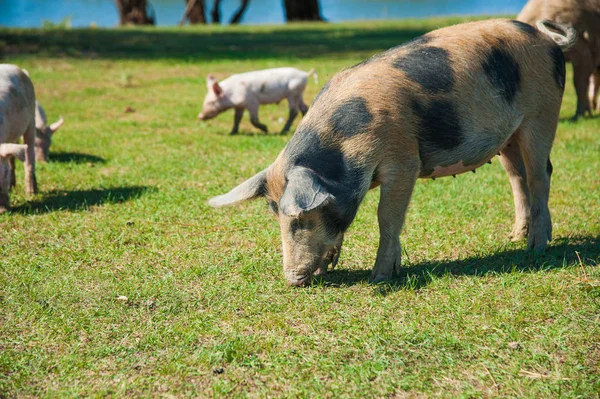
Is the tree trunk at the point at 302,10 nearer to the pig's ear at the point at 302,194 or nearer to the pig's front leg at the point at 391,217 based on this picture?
the pig's front leg at the point at 391,217

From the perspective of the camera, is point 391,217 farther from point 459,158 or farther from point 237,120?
point 237,120

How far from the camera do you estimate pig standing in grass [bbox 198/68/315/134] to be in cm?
1110

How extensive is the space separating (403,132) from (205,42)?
18.4 metres

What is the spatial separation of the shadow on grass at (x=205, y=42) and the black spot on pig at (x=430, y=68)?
13.8 m

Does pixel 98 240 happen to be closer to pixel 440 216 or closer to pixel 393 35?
pixel 440 216

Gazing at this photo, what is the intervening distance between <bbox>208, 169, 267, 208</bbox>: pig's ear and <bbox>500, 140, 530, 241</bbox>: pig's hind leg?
2300 millimetres

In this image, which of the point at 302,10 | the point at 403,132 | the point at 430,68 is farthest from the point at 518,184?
the point at 302,10

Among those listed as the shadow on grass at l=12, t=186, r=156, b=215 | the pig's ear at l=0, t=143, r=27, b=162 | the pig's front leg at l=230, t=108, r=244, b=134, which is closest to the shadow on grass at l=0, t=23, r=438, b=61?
the pig's front leg at l=230, t=108, r=244, b=134

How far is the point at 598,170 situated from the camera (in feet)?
27.8

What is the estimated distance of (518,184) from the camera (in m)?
6.17

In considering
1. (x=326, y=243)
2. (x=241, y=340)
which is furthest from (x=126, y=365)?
(x=326, y=243)

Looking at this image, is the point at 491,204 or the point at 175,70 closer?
the point at 491,204

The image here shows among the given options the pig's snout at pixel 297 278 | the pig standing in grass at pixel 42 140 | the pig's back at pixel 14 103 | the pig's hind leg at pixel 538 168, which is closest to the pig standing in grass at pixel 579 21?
the pig's hind leg at pixel 538 168

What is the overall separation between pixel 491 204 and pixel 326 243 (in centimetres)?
291
